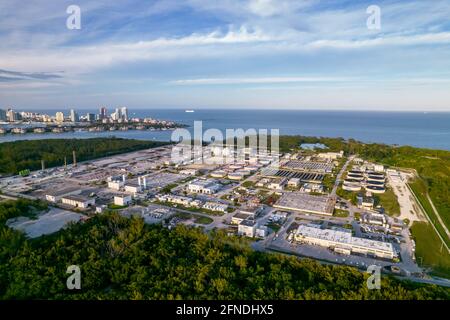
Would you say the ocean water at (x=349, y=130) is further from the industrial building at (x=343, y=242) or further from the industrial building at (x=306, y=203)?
the industrial building at (x=343, y=242)

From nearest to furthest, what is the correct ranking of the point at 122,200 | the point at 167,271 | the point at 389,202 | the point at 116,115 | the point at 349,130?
the point at 167,271 → the point at 122,200 → the point at 389,202 → the point at 349,130 → the point at 116,115

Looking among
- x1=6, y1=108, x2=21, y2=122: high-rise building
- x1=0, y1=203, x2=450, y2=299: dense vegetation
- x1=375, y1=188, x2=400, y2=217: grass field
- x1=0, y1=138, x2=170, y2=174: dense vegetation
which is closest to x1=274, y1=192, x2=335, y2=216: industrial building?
x1=375, y1=188, x2=400, y2=217: grass field

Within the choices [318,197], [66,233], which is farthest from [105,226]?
[318,197]

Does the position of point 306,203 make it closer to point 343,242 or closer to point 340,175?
point 343,242

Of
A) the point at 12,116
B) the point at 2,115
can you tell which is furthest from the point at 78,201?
the point at 2,115

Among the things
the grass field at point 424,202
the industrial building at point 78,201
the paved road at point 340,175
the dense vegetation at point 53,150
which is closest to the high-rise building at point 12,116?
the dense vegetation at point 53,150
